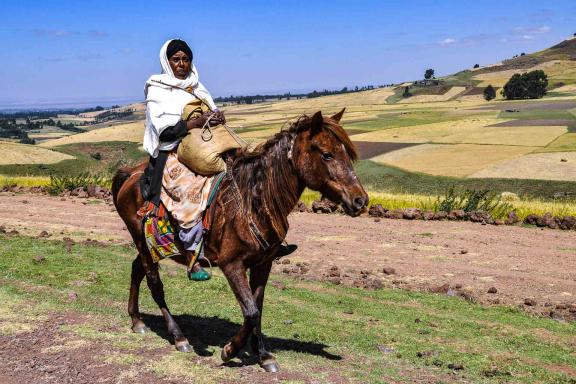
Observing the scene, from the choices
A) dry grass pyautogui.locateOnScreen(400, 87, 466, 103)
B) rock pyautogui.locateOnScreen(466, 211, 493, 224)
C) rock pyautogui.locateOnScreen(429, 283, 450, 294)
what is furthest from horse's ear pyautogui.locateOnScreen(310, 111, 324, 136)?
dry grass pyautogui.locateOnScreen(400, 87, 466, 103)

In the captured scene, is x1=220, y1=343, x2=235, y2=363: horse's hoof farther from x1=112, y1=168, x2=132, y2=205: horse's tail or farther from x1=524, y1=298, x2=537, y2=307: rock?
x1=524, y1=298, x2=537, y2=307: rock

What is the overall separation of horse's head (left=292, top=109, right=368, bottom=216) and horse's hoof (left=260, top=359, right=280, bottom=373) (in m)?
1.85

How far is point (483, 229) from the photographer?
17250 mm

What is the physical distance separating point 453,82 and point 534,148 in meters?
120

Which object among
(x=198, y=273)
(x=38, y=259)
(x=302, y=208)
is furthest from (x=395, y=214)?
(x=198, y=273)

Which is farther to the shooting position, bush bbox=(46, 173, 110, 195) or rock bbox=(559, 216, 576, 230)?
bush bbox=(46, 173, 110, 195)

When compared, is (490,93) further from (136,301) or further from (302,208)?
(136,301)

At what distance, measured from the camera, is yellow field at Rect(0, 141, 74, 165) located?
165 feet

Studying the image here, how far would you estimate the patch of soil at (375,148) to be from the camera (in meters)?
53.1

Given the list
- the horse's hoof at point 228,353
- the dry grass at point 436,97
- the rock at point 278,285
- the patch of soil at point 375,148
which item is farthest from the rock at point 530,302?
the dry grass at point 436,97

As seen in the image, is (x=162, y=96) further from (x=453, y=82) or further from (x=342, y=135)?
(x=453, y=82)

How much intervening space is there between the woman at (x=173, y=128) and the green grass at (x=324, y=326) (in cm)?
168

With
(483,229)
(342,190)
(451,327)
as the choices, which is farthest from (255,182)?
(483,229)

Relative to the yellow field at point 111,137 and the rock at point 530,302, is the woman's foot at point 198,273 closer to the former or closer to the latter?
the rock at point 530,302
